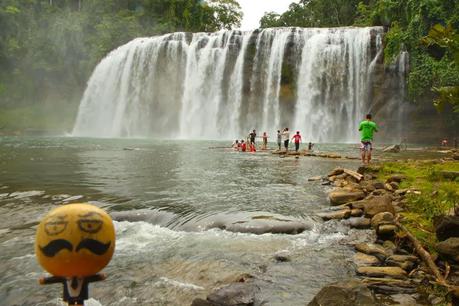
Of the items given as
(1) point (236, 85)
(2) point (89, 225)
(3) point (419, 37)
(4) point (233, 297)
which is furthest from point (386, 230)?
(1) point (236, 85)

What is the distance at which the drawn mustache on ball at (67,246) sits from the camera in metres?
2.04

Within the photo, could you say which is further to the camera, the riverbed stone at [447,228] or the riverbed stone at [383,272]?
the riverbed stone at [447,228]

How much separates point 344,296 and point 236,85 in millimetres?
35826

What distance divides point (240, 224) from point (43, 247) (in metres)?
5.08

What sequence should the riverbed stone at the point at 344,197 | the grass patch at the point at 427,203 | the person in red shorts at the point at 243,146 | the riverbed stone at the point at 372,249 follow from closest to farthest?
the riverbed stone at the point at 372,249 < the grass patch at the point at 427,203 < the riverbed stone at the point at 344,197 < the person in red shorts at the point at 243,146

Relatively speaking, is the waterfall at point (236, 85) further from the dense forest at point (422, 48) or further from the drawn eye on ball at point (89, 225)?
the drawn eye on ball at point (89, 225)

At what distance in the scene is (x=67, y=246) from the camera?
204cm

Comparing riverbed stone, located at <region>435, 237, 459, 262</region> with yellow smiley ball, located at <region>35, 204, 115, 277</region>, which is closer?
yellow smiley ball, located at <region>35, 204, 115, 277</region>

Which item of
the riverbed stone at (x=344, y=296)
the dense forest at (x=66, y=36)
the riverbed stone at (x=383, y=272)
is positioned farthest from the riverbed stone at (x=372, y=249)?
the dense forest at (x=66, y=36)

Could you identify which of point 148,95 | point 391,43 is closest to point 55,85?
point 148,95

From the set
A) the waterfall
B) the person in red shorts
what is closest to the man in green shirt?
the person in red shorts

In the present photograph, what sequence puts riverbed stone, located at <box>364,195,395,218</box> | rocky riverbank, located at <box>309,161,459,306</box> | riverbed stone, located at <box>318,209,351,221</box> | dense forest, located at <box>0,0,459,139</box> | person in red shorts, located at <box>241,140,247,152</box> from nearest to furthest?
1. rocky riverbank, located at <box>309,161,459,306</box>
2. riverbed stone, located at <box>364,195,395,218</box>
3. riverbed stone, located at <box>318,209,351,221</box>
4. person in red shorts, located at <box>241,140,247,152</box>
5. dense forest, located at <box>0,0,459,139</box>

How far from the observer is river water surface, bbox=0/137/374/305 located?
14.8 feet

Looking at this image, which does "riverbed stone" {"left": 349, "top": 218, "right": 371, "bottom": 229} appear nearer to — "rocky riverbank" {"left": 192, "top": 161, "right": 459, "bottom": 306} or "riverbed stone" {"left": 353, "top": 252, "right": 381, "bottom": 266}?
"rocky riverbank" {"left": 192, "top": 161, "right": 459, "bottom": 306}
